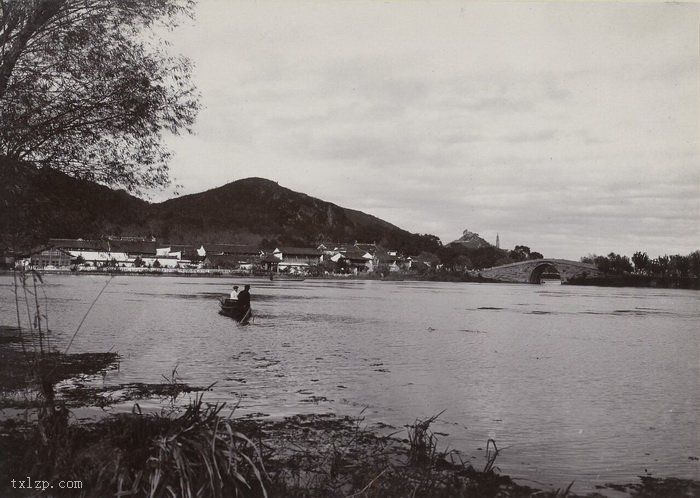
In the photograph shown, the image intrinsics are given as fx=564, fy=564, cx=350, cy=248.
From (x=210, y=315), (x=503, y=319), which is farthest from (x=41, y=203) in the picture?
(x=503, y=319)

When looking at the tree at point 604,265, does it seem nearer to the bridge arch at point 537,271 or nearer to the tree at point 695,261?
the bridge arch at point 537,271

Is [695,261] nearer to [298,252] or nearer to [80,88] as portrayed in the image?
[80,88]

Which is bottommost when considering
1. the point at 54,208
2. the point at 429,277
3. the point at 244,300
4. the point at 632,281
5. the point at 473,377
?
the point at 473,377

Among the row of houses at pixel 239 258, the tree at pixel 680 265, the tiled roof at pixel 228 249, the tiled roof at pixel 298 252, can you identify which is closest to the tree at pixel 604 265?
the tree at pixel 680 265

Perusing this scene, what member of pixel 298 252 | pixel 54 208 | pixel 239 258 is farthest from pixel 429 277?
pixel 54 208

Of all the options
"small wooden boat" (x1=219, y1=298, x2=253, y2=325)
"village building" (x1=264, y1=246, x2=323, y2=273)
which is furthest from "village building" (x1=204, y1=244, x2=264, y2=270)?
"small wooden boat" (x1=219, y1=298, x2=253, y2=325)

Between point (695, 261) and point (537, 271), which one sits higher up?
point (695, 261)
